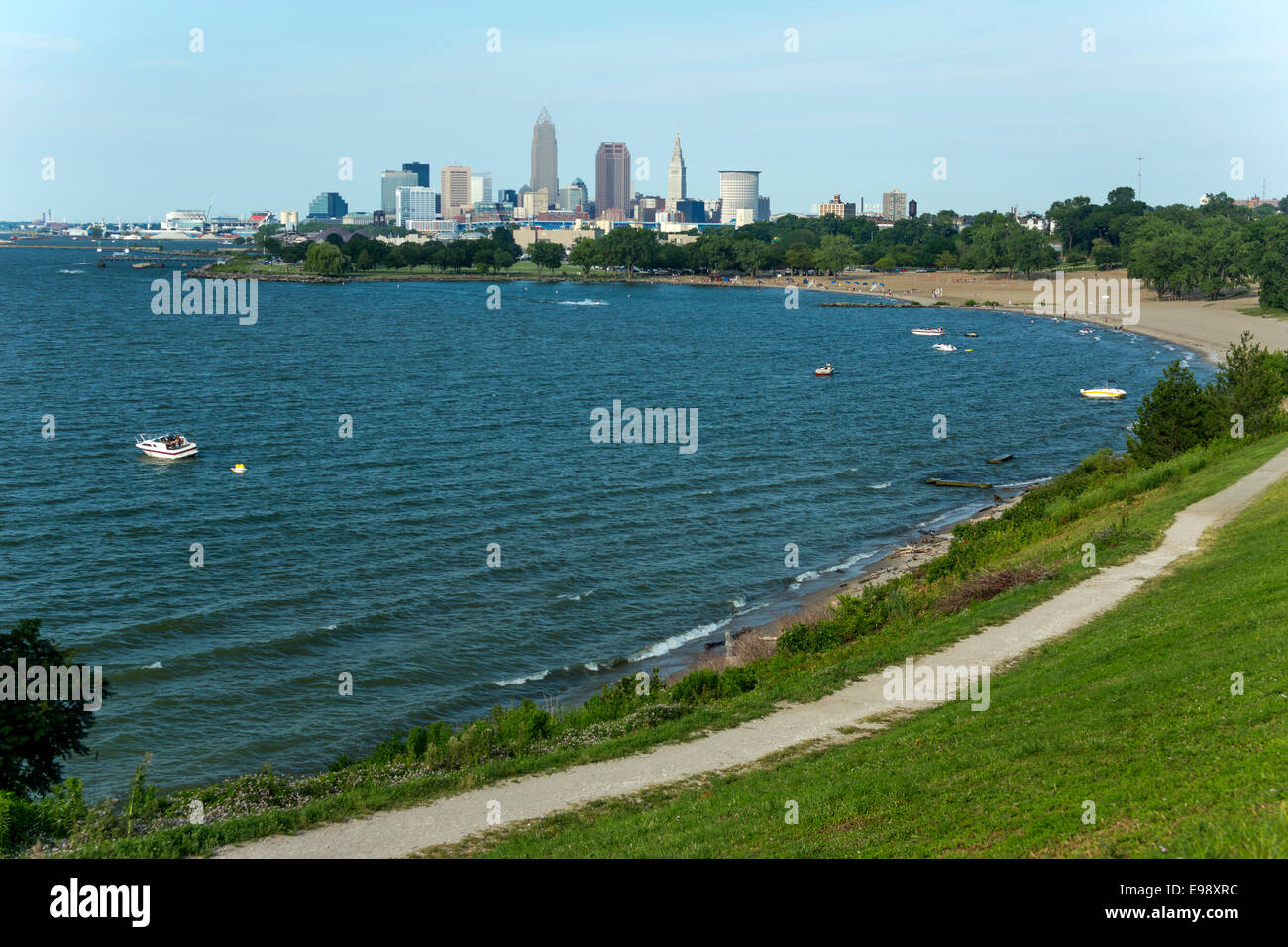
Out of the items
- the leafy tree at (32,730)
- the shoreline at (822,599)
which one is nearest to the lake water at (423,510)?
the shoreline at (822,599)

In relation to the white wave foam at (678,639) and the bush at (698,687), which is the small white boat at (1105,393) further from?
the bush at (698,687)

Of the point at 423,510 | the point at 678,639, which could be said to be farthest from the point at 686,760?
the point at 423,510

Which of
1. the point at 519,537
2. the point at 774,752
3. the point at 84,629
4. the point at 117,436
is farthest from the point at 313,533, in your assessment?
the point at 774,752

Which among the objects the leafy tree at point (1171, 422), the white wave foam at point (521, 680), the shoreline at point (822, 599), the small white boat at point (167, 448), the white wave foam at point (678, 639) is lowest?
the white wave foam at point (521, 680)

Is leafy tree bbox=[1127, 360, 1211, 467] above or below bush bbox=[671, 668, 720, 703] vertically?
above

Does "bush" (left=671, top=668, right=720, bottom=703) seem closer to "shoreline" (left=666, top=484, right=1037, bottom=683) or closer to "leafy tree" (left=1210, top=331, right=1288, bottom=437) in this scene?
"shoreline" (left=666, top=484, right=1037, bottom=683)

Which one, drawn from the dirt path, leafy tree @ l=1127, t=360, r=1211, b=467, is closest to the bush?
the dirt path
